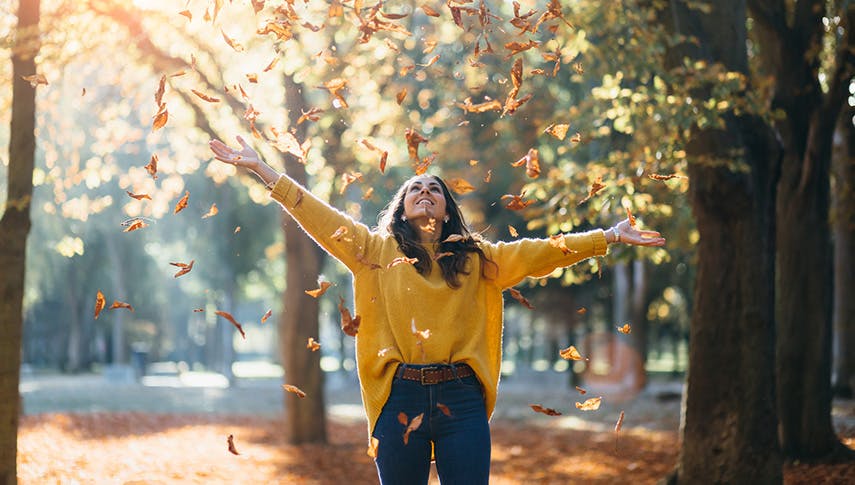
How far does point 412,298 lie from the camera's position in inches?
166

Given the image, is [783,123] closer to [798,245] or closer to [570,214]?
[798,245]

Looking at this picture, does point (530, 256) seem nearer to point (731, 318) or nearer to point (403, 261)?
point (403, 261)

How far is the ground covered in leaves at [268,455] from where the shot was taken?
37.5ft

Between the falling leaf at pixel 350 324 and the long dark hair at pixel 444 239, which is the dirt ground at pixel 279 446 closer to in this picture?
the long dark hair at pixel 444 239

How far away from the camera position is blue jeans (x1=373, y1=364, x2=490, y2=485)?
158 inches

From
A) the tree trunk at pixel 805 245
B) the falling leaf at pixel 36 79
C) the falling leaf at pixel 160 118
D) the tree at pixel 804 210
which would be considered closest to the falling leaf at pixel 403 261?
the falling leaf at pixel 160 118

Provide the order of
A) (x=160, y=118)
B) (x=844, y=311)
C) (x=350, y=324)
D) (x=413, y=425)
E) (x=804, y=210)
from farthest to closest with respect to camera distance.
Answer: (x=844, y=311), (x=804, y=210), (x=160, y=118), (x=350, y=324), (x=413, y=425)

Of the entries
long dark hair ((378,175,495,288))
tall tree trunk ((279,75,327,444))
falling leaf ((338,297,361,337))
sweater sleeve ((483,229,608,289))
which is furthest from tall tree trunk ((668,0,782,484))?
tall tree trunk ((279,75,327,444))

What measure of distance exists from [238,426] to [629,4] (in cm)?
1261

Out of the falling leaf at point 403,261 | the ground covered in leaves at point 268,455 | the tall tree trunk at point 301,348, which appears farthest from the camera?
the tall tree trunk at point 301,348

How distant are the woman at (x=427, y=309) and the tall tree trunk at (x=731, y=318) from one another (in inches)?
173

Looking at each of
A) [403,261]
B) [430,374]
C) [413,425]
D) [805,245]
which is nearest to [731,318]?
[805,245]

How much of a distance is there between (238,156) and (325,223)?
487 mm

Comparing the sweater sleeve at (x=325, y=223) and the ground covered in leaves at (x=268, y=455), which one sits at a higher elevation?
the sweater sleeve at (x=325, y=223)
